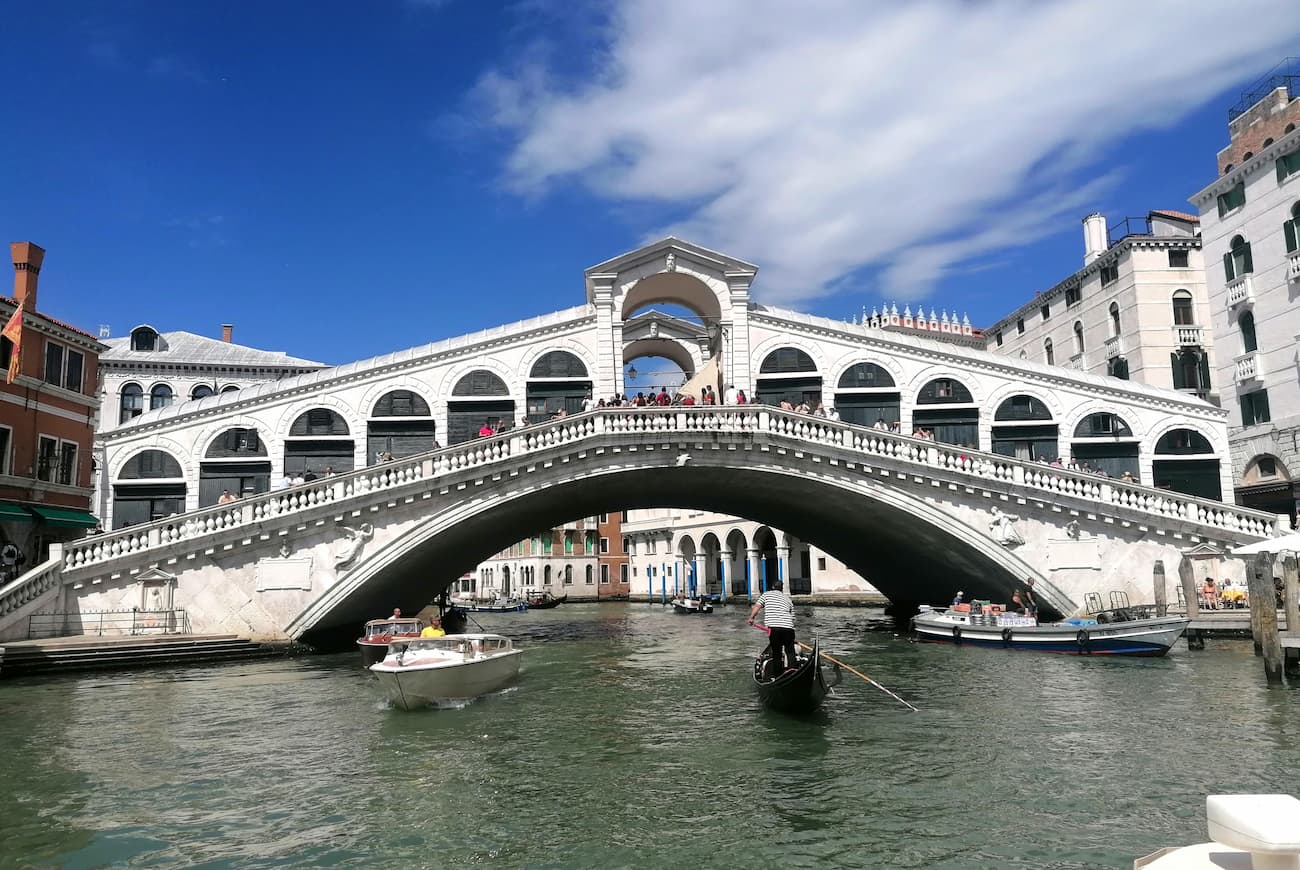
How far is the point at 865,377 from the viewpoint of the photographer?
29.6 metres

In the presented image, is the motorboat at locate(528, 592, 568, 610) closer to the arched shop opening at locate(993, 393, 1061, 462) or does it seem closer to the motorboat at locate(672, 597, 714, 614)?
the motorboat at locate(672, 597, 714, 614)

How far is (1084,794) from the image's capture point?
367 inches

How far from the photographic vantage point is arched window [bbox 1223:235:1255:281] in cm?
2881

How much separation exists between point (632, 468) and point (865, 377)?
1006cm

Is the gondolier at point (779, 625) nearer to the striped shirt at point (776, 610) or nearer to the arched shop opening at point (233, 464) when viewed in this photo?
the striped shirt at point (776, 610)

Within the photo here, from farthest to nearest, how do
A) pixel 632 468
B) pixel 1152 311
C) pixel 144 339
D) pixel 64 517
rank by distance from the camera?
pixel 144 339 < pixel 1152 311 < pixel 64 517 < pixel 632 468

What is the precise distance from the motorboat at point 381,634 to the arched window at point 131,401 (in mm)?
24634

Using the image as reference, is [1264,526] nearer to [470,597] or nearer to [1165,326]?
[1165,326]

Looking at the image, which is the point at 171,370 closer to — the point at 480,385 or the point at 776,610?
the point at 480,385

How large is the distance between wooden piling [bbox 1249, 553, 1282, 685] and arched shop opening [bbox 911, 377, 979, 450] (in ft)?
38.9

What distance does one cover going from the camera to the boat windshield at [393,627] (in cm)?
1981

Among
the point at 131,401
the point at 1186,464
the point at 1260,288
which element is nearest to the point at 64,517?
the point at 131,401

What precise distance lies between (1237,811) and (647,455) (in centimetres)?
2030

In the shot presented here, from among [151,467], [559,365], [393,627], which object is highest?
[559,365]
